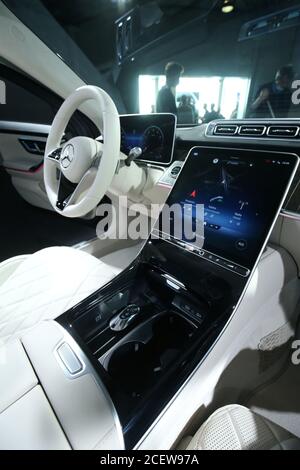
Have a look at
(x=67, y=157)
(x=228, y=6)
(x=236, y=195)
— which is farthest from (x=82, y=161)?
(x=228, y=6)

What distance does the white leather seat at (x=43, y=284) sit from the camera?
87 cm

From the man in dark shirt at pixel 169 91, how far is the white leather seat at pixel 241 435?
1.59 meters

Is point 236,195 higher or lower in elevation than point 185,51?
lower

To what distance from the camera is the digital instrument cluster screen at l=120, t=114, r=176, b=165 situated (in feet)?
3.83

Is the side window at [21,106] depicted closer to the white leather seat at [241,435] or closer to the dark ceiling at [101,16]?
the dark ceiling at [101,16]

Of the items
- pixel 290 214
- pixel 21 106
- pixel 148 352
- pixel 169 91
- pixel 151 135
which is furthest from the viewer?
pixel 21 106

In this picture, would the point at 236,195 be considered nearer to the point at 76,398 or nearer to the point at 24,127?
the point at 76,398

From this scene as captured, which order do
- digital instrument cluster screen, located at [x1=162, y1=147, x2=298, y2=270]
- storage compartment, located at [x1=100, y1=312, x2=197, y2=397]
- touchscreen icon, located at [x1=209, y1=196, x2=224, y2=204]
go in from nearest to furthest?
storage compartment, located at [x1=100, y1=312, x2=197, y2=397] → digital instrument cluster screen, located at [x1=162, y1=147, x2=298, y2=270] → touchscreen icon, located at [x1=209, y1=196, x2=224, y2=204]

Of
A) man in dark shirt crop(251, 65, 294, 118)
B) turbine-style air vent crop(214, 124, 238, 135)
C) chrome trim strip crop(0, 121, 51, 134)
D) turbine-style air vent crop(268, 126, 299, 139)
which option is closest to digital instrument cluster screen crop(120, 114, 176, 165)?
turbine-style air vent crop(214, 124, 238, 135)

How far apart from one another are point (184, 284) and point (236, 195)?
1.16 feet

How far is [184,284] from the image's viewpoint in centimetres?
88

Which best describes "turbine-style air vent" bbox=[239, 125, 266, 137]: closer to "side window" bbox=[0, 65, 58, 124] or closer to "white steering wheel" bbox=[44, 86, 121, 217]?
"white steering wheel" bbox=[44, 86, 121, 217]
